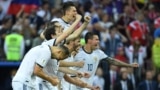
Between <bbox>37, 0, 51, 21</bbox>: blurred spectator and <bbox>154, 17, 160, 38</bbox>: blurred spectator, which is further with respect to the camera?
<bbox>37, 0, 51, 21</bbox>: blurred spectator

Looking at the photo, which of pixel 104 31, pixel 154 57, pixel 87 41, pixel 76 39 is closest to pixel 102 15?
pixel 104 31

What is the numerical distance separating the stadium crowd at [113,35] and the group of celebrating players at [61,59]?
11.5 ft

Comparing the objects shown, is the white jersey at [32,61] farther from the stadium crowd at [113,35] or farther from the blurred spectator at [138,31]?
the blurred spectator at [138,31]

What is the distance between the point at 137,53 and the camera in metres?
21.3

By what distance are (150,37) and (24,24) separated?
12.5 ft

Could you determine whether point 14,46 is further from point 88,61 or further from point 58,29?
point 58,29

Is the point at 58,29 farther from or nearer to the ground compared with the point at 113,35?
nearer to the ground

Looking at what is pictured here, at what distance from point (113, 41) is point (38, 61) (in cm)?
892

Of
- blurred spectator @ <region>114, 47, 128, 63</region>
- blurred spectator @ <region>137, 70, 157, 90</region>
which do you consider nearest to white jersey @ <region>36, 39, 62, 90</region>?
blurred spectator @ <region>137, 70, 157, 90</region>

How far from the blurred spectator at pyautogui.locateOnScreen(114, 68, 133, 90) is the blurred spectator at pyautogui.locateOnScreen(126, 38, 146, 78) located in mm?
1499

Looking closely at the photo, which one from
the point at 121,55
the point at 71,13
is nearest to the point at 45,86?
the point at 71,13

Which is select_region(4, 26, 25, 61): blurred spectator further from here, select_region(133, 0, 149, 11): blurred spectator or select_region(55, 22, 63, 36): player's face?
select_region(55, 22, 63, 36): player's face

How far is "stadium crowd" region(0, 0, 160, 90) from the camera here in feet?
64.5

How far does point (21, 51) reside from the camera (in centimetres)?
2016
